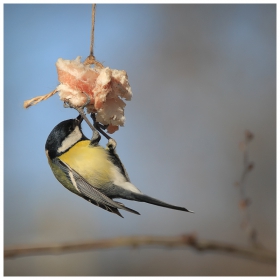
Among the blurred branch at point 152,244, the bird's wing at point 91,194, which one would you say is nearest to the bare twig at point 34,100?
the bird's wing at point 91,194

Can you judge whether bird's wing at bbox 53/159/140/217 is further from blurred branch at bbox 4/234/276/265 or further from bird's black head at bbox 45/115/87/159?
blurred branch at bbox 4/234/276/265

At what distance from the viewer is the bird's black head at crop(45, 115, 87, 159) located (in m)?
1.08

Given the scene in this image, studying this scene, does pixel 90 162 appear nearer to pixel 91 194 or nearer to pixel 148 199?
pixel 91 194

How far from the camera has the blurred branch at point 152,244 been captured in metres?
0.60

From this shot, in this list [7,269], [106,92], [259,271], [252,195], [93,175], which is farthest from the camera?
[252,195]

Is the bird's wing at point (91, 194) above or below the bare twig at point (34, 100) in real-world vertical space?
below

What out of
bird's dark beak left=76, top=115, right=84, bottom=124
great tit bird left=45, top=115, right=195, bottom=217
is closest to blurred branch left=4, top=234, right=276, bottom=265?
great tit bird left=45, top=115, right=195, bottom=217

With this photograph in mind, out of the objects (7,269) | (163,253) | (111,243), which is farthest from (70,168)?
(163,253)

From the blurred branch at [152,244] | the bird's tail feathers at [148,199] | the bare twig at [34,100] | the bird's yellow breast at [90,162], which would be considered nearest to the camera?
the blurred branch at [152,244]

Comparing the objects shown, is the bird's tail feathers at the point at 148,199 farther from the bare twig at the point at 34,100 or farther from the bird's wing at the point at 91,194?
the bare twig at the point at 34,100

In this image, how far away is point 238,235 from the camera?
2664 millimetres

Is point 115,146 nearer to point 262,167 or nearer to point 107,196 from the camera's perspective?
point 107,196

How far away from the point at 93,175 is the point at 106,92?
8.8 inches

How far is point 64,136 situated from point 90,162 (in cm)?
9
